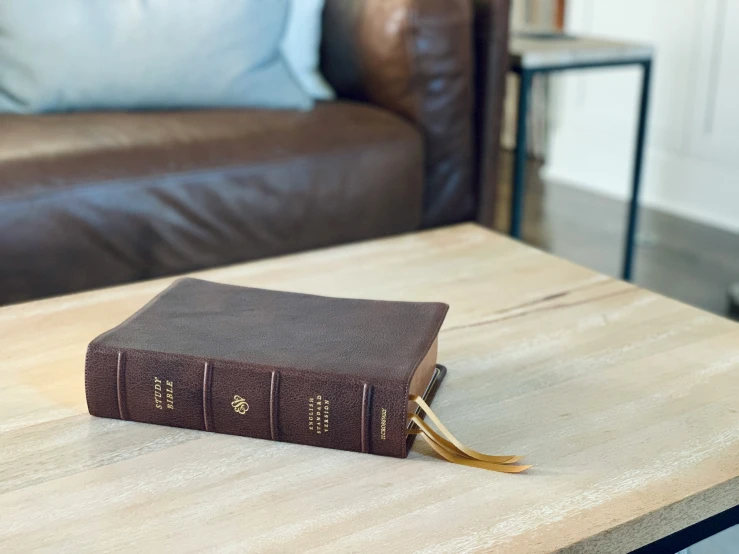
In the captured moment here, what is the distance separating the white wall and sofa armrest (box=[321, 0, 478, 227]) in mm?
1110

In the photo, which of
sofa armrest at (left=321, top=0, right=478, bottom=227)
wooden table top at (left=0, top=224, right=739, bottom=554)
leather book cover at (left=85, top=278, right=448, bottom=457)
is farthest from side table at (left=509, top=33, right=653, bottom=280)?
leather book cover at (left=85, top=278, right=448, bottom=457)

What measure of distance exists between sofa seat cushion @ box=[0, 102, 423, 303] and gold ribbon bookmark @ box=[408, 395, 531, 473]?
0.81 m

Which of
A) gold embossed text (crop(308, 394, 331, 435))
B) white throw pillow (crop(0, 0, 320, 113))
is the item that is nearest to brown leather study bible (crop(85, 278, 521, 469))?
gold embossed text (crop(308, 394, 331, 435))

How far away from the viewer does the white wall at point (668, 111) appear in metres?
2.38

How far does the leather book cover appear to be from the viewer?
61 centimetres

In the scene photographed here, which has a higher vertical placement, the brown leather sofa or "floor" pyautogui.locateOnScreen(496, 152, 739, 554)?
the brown leather sofa

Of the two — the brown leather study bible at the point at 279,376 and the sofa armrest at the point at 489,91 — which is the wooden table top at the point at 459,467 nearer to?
the brown leather study bible at the point at 279,376

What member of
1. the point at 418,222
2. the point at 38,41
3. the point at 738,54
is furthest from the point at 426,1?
the point at 738,54

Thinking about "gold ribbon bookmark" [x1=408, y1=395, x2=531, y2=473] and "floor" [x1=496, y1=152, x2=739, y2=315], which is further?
"floor" [x1=496, y1=152, x2=739, y2=315]

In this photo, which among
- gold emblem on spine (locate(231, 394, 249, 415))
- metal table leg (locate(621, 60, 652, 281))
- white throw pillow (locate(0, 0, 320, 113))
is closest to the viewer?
gold emblem on spine (locate(231, 394, 249, 415))

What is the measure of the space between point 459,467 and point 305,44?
1257 millimetres

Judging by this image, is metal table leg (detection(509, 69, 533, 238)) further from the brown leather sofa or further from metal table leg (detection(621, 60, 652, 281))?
metal table leg (detection(621, 60, 652, 281))

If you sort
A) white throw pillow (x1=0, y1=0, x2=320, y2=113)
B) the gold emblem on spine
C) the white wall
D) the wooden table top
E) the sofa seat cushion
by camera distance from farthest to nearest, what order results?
the white wall < white throw pillow (x1=0, y1=0, x2=320, y2=113) < the sofa seat cushion < the gold emblem on spine < the wooden table top

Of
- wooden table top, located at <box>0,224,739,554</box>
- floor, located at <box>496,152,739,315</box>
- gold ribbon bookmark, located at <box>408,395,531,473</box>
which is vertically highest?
gold ribbon bookmark, located at <box>408,395,531,473</box>
